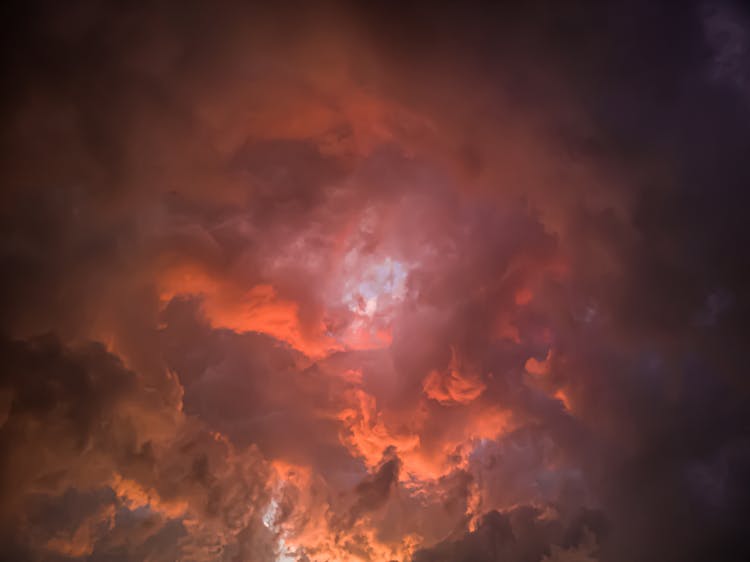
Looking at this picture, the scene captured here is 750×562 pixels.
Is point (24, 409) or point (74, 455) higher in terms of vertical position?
point (24, 409)

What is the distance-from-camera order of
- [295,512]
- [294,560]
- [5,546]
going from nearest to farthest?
[5,546] → [295,512] → [294,560]

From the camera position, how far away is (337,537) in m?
45.0

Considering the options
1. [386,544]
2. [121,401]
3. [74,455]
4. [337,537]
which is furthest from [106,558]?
[386,544]

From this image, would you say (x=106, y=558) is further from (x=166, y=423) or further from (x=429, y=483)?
(x=429, y=483)

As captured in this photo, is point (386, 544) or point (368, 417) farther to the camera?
point (386, 544)

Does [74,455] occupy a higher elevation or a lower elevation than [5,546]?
higher

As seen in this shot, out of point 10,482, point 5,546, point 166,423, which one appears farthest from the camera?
point 166,423

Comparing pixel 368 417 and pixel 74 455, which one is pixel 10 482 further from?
pixel 368 417

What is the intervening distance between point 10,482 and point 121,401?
29.6ft

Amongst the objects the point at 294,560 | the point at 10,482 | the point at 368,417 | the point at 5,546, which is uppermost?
the point at 368,417

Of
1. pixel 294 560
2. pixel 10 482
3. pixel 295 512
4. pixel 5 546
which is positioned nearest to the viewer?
pixel 10 482

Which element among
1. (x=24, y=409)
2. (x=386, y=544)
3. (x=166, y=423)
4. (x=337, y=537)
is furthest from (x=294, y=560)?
(x=24, y=409)

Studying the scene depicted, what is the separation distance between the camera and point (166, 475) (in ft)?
133

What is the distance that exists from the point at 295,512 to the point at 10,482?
80.4ft
